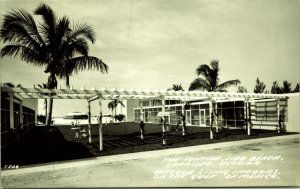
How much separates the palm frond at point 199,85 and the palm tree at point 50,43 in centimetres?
1380

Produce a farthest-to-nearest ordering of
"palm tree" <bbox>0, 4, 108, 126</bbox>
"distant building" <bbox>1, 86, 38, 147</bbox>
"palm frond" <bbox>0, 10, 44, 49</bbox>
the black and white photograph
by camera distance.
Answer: "distant building" <bbox>1, 86, 38, 147</bbox>
"palm tree" <bbox>0, 4, 108, 126</bbox>
"palm frond" <bbox>0, 10, 44, 49</bbox>
the black and white photograph

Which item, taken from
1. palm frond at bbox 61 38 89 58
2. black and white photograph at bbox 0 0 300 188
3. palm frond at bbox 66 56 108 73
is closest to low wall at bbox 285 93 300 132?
black and white photograph at bbox 0 0 300 188

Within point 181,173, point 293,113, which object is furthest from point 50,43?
point 293,113

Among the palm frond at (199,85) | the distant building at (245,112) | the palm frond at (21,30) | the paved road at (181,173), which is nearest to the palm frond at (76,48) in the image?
the palm frond at (21,30)

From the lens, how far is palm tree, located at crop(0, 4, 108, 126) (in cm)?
1073

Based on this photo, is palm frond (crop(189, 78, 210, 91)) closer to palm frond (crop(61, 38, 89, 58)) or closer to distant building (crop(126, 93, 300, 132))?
distant building (crop(126, 93, 300, 132))

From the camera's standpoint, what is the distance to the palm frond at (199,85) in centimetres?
2550

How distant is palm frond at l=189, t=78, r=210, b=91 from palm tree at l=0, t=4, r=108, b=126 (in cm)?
1380

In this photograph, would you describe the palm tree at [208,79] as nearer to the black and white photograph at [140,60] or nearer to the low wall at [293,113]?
the low wall at [293,113]

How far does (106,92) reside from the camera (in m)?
12.8

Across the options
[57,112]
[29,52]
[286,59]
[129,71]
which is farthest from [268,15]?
[57,112]

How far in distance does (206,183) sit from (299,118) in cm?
1376

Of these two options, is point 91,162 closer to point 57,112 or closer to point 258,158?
point 258,158

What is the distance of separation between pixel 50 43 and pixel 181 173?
7.73 meters
